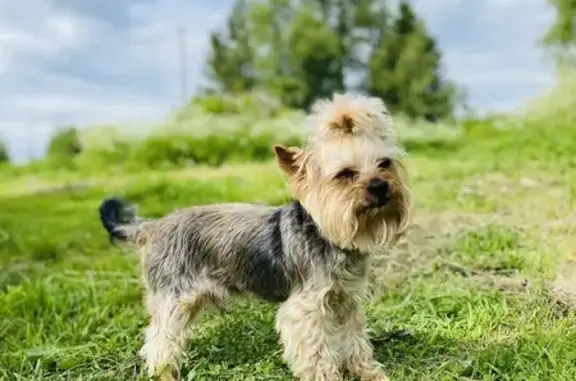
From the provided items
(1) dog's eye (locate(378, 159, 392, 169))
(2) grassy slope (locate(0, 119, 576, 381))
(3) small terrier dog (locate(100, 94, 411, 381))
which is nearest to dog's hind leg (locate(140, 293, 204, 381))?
(3) small terrier dog (locate(100, 94, 411, 381))

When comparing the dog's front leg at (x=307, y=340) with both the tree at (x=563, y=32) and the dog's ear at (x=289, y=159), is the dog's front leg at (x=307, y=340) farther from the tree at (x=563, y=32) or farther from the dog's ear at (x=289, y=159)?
the tree at (x=563, y=32)

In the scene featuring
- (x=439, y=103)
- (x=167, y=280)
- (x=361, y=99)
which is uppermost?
(x=361, y=99)

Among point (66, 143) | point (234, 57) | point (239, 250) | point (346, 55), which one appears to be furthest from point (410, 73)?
point (239, 250)

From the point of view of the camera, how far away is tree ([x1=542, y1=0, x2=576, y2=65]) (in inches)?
743

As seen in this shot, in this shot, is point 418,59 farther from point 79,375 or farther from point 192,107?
point 79,375

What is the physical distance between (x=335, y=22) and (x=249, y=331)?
29.3 metres

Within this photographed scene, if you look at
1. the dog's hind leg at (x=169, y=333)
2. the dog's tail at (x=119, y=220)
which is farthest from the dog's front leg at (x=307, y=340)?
the dog's tail at (x=119, y=220)

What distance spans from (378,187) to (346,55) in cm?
2925

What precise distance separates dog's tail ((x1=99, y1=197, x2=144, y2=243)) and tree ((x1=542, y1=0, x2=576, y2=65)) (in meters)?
16.7

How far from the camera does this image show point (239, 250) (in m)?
3.96

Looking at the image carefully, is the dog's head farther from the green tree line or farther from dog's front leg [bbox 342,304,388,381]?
the green tree line

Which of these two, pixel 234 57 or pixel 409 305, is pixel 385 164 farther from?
pixel 234 57

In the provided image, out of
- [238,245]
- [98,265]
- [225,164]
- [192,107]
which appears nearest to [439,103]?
[192,107]

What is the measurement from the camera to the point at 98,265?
6.40 metres
